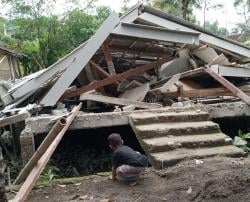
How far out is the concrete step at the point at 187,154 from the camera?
18.4 feet

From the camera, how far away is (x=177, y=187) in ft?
16.0

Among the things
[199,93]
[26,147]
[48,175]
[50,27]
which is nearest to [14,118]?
[26,147]

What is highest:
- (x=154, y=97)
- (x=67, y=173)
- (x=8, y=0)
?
(x=8, y=0)

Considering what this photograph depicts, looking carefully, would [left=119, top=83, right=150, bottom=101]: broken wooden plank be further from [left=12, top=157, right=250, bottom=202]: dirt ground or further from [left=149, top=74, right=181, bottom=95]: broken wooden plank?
[left=12, top=157, right=250, bottom=202]: dirt ground

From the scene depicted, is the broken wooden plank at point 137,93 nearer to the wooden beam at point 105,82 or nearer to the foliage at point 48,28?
the wooden beam at point 105,82

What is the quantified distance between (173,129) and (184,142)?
0.39 m

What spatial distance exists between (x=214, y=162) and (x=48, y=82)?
444 centimetres

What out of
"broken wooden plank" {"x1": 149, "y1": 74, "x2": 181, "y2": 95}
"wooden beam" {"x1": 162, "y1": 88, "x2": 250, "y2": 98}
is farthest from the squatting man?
"wooden beam" {"x1": 162, "y1": 88, "x2": 250, "y2": 98}

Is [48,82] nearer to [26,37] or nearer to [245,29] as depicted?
[26,37]

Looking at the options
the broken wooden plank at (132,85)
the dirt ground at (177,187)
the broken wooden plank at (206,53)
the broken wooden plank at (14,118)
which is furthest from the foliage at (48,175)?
the broken wooden plank at (206,53)


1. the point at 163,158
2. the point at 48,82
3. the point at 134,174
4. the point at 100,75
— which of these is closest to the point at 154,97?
the point at 100,75

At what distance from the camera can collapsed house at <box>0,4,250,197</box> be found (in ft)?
20.9

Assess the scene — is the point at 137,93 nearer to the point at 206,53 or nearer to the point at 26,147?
the point at 206,53

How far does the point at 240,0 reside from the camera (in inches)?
1246
